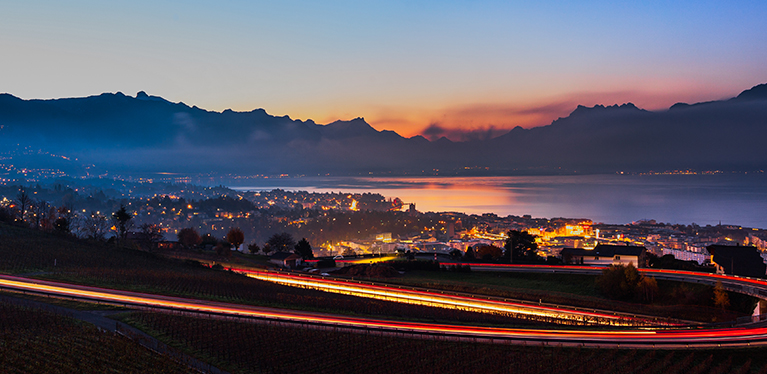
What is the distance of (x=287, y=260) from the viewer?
160ft

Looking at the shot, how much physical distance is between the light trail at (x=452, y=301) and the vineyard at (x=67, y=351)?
16.9 metres

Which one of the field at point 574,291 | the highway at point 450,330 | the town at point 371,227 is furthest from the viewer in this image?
the town at point 371,227

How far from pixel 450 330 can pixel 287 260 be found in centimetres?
3123

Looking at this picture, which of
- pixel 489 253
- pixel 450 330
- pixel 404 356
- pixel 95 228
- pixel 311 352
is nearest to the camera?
pixel 404 356

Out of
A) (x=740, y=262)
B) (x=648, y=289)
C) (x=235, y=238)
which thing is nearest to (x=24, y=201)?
(x=235, y=238)

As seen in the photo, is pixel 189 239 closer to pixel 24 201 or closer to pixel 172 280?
pixel 24 201

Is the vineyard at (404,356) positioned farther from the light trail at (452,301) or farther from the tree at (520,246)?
the tree at (520,246)

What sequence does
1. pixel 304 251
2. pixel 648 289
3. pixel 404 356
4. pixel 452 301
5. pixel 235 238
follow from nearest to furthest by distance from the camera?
pixel 404 356, pixel 648 289, pixel 452 301, pixel 304 251, pixel 235 238

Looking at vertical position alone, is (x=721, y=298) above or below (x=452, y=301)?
above

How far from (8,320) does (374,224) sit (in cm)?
10620

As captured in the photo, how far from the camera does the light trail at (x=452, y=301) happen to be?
24.1 m

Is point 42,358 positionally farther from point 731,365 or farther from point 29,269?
point 731,365

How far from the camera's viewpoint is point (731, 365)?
1592cm

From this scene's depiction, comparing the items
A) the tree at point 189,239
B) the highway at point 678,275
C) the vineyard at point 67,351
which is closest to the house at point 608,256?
the highway at point 678,275
